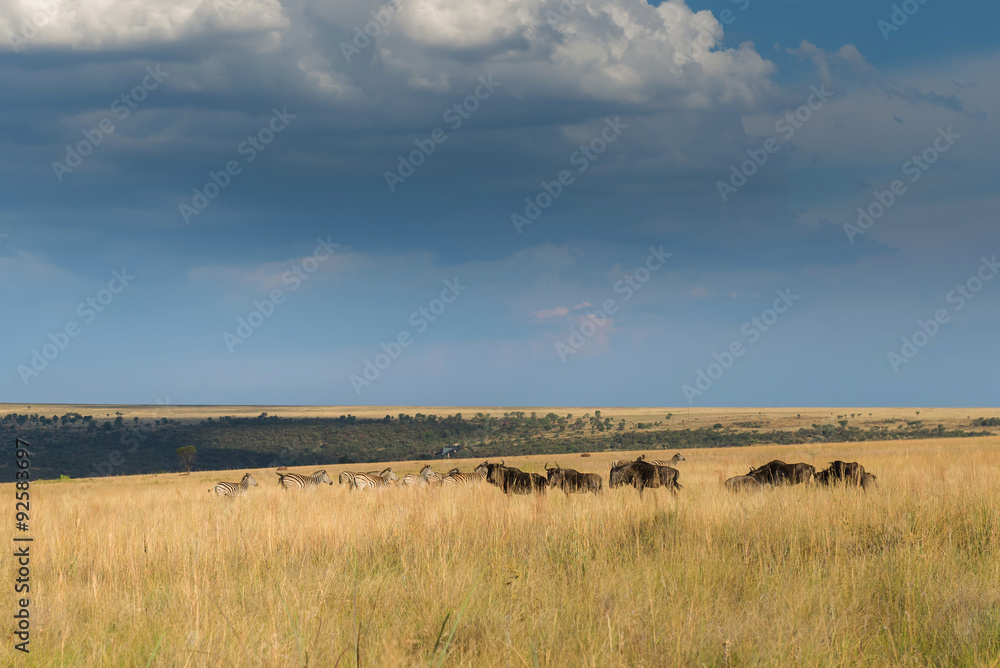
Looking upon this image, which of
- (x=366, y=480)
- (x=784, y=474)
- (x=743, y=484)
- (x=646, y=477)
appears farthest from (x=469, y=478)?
(x=784, y=474)

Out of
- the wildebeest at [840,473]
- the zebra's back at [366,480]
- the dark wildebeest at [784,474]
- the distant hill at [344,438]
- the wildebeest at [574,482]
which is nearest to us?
the wildebeest at [840,473]

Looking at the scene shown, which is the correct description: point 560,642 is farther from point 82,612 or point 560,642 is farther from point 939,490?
point 939,490

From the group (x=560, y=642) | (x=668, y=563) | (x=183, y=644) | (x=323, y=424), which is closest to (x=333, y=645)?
(x=183, y=644)

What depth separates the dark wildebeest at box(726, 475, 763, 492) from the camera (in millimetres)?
13648

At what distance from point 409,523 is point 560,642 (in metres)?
5.12

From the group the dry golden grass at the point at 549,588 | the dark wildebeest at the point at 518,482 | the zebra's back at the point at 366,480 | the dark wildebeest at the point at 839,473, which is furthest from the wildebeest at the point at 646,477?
the zebra's back at the point at 366,480

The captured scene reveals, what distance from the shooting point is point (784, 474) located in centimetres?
1505

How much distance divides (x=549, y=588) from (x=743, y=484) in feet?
34.2

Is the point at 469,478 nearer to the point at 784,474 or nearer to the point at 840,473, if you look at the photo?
the point at 784,474

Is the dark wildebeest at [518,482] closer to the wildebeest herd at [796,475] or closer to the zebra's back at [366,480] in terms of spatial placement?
the wildebeest herd at [796,475]

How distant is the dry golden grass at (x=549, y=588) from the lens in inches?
169

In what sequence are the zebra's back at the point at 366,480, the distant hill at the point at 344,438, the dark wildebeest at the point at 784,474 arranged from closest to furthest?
the dark wildebeest at the point at 784,474 → the zebra's back at the point at 366,480 → the distant hill at the point at 344,438

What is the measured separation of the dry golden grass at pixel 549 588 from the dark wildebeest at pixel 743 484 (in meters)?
3.95

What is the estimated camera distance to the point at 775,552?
7039 millimetres
